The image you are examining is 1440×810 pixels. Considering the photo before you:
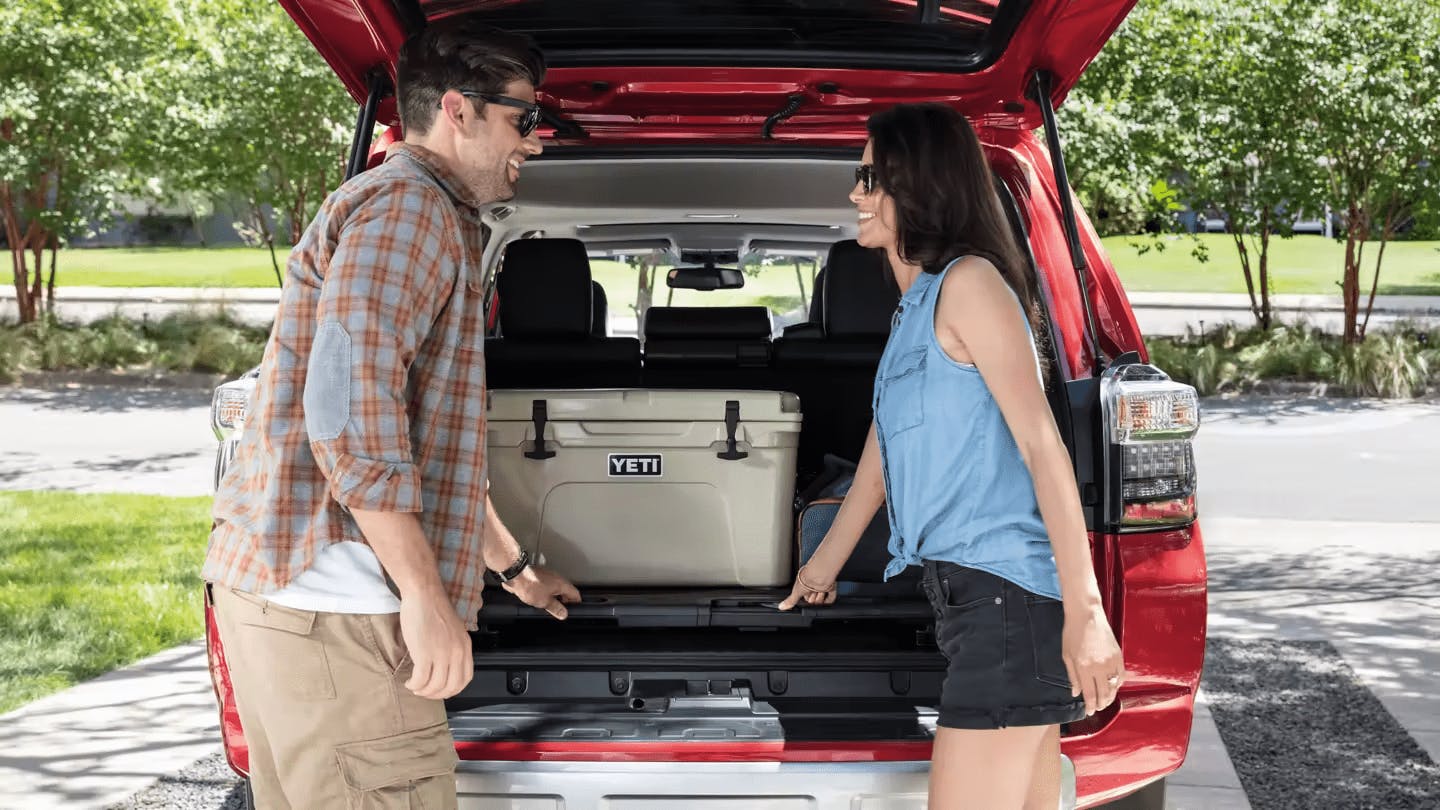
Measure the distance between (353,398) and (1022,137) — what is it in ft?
6.04


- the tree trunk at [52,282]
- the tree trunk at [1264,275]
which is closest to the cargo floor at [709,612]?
the tree trunk at [1264,275]

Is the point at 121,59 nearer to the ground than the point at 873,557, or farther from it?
farther from it

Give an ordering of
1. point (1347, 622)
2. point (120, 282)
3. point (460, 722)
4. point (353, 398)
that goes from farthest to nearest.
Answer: point (120, 282), point (1347, 622), point (460, 722), point (353, 398)

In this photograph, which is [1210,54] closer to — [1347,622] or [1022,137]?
[1347,622]

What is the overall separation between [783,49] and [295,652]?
1.58m

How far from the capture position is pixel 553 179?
415 centimetres

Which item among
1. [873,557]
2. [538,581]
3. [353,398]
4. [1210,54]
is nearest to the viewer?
[353,398]

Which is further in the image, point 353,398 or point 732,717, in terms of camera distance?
point 732,717

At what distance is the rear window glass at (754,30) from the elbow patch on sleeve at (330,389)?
117cm

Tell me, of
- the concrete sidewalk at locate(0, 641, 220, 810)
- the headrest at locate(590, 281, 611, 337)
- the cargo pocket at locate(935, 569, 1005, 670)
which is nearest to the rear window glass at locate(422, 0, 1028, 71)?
the cargo pocket at locate(935, 569, 1005, 670)

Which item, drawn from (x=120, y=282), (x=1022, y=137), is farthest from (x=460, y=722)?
(x=120, y=282)

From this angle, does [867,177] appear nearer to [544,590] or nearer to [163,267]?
[544,590]

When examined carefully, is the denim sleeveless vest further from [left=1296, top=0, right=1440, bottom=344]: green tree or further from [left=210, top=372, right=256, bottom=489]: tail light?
[left=1296, top=0, right=1440, bottom=344]: green tree

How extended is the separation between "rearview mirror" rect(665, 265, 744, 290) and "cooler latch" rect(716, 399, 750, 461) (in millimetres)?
2819
